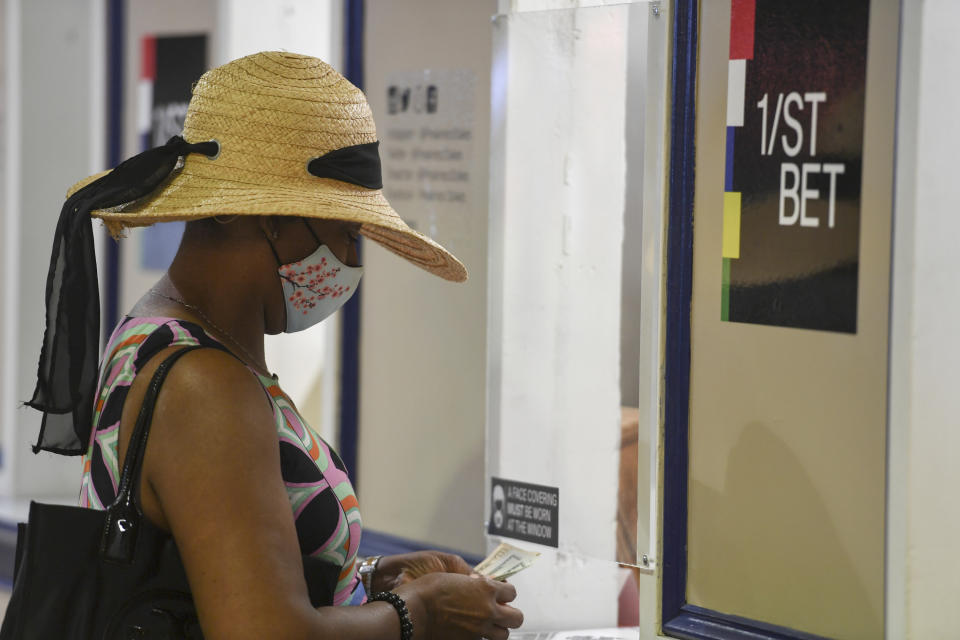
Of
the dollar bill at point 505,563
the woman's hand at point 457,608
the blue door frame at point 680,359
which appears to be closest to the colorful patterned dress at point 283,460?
the woman's hand at point 457,608

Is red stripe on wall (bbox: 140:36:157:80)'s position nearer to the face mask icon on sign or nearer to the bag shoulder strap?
the face mask icon on sign

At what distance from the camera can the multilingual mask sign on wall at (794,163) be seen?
6.66ft

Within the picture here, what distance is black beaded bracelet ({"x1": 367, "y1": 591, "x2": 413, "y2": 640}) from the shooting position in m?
1.61

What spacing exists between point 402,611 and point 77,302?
637mm

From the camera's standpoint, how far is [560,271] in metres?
2.56

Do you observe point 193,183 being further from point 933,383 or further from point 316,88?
point 933,383

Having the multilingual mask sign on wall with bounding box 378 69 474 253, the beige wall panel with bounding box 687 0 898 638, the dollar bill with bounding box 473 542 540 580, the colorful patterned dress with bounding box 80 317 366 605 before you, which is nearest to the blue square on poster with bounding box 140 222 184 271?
the multilingual mask sign on wall with bounding box 378 69 474 253

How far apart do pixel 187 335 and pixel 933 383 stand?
1216 millimetres

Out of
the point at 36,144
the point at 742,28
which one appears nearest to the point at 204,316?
the point at 742,28

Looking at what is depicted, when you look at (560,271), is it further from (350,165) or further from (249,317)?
(249,317)

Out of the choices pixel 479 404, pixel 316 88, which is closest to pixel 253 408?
pixel 316 88

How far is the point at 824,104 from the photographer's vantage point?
2057mm

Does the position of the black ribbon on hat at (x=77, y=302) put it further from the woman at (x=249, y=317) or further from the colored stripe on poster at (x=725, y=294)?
the colored stripe on poster at (x=725, y=294)

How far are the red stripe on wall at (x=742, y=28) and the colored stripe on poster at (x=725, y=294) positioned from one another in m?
0.38
